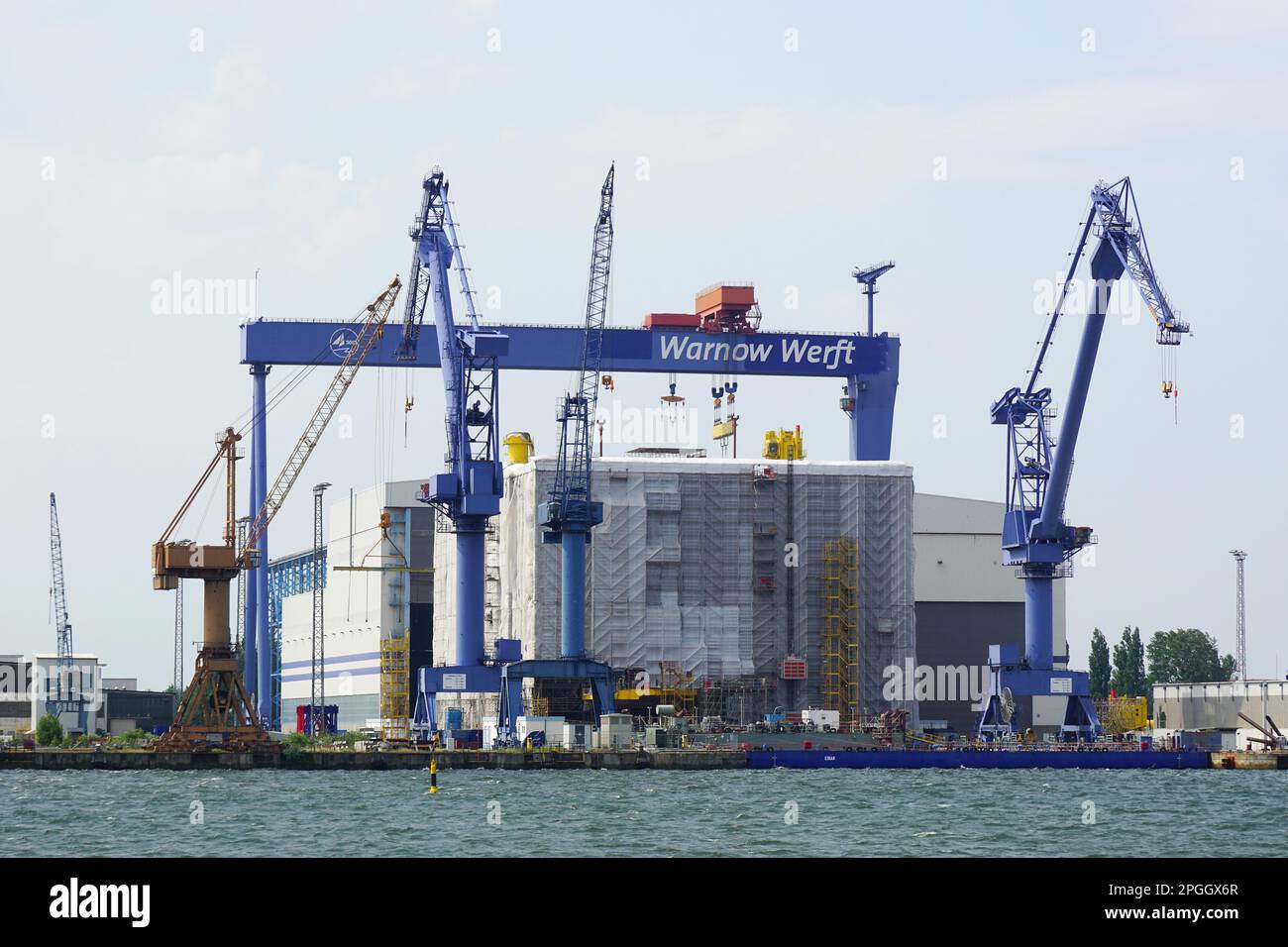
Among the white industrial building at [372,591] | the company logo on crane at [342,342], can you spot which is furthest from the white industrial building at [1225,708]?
the company logo on crane at [342,342]

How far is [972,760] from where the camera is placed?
339ft

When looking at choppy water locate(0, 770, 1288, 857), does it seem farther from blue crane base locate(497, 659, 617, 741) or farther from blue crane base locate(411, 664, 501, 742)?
blue crane base locate(411, 664, 501, 742)

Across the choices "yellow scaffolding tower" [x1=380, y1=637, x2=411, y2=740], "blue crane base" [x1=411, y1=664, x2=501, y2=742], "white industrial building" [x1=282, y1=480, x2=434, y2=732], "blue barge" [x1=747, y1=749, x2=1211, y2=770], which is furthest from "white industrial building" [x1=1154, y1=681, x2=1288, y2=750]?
"white industrial building" [x1=282, y1=480, x2=434, y2=732]

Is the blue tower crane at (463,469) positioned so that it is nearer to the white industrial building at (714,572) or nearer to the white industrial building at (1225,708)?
the white industrial building at (714,572)

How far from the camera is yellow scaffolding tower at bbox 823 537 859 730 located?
114062mm

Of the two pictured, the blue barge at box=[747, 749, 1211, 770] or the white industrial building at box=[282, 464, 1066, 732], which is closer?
the blue barge at box=[747, 749, 1211, 770]

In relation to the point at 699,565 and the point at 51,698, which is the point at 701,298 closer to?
the point at 699,565

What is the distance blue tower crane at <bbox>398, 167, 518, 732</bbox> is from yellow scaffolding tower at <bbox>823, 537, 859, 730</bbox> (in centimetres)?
2124

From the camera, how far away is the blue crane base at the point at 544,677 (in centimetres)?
10200

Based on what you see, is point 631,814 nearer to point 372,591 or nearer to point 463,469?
point 463,469

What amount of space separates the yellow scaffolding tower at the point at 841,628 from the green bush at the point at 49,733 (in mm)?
45201

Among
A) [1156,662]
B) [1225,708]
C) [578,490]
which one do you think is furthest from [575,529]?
[1156,662]

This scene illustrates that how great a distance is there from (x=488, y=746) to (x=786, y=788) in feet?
94.8
